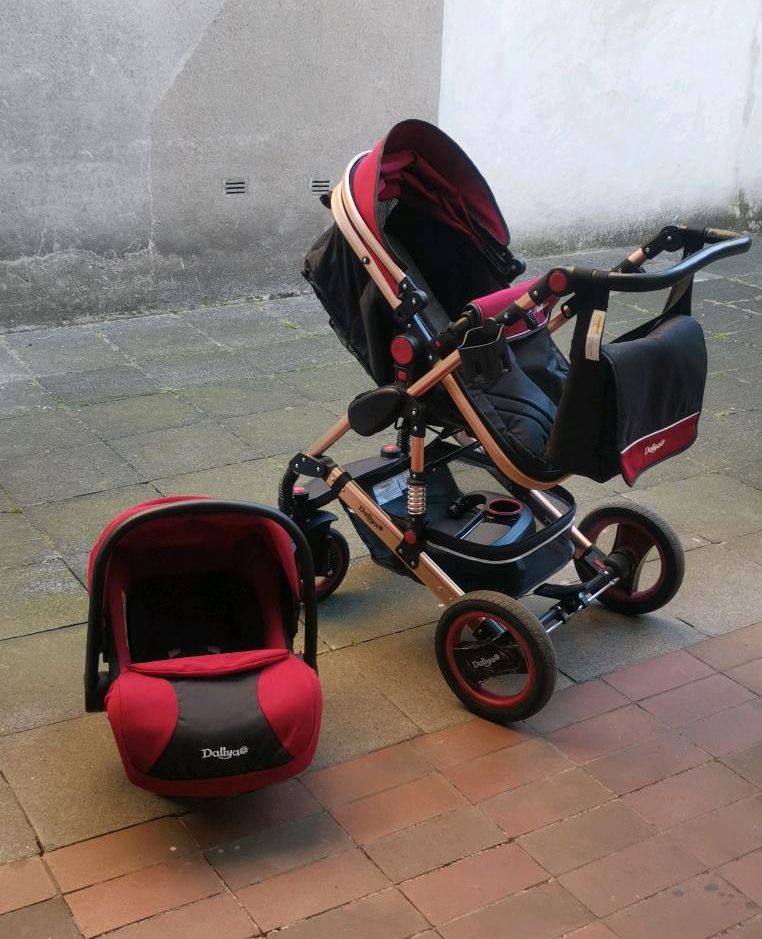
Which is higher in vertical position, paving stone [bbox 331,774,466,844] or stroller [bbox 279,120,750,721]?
stroller [bbox 279,120,750,721]

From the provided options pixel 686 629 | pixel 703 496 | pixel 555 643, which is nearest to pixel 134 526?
pixel 555 643

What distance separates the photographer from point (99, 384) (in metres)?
6.87

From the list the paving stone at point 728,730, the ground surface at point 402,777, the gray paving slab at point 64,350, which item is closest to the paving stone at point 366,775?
the ground surface at point 402,777

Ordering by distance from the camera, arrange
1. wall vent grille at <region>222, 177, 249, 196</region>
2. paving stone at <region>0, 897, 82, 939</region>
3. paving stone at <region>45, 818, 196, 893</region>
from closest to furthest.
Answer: paving stone at <region>0, 897, 82, 939</region> < paving stone at <region>45, 818, 196, 893</region> < wall vent grille at <region>222, 177, 249, 196</region>

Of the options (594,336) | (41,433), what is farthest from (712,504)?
(41,433)

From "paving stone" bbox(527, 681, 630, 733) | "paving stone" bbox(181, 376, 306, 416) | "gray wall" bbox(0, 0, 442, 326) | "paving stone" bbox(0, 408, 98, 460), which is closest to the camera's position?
"paving stone" bbox(527, 681, 630, 733)

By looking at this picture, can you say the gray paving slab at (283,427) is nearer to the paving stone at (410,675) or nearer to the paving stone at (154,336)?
the paving stone at (154,336)

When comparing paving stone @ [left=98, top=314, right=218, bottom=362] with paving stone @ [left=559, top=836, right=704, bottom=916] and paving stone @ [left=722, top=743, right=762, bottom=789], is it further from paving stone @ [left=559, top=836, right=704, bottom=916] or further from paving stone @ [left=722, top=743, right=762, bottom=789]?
paving stone @ [left=559, top=836, right=704, bottom=916]

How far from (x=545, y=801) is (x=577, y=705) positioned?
0.56 m

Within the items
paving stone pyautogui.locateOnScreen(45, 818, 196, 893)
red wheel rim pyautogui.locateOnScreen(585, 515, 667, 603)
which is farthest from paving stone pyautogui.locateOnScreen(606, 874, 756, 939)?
red wheel rim pyautogui.locateOnScreen(585, 515, 667, 603)

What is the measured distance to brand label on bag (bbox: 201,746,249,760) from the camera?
338 centimetres

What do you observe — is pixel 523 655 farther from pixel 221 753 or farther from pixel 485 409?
pixel 221 753

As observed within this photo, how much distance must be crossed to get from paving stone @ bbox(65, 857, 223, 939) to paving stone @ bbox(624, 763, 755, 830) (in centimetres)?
127

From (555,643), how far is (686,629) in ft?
1.72
